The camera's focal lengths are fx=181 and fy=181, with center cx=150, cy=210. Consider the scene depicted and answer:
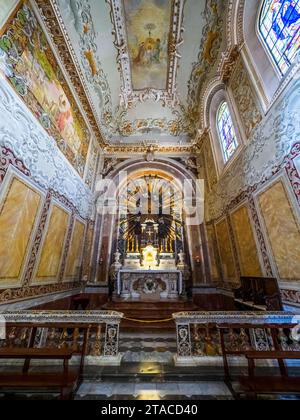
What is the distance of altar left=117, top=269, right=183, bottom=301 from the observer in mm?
7617

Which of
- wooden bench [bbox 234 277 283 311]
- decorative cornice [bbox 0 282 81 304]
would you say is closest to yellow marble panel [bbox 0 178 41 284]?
decorative cornice [bbox 0 282 81 304]

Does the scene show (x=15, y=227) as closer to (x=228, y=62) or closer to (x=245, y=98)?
(x=245, y=98)

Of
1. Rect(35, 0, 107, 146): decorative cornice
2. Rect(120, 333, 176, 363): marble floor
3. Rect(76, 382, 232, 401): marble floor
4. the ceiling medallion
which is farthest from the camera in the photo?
the ceiling medallion

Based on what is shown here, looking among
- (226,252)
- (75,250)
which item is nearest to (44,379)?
(75,250)

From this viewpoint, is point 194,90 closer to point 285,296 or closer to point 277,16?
point 277,16

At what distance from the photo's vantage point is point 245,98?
5906 millimetres

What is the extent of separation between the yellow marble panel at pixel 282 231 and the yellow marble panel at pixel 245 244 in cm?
86

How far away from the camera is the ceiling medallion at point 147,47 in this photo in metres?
7.05

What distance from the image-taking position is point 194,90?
9320mm

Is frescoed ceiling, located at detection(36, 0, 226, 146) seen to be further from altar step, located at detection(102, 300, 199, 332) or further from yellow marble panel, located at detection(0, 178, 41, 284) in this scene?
altar step, located at detection(102, 300, 199, 332)

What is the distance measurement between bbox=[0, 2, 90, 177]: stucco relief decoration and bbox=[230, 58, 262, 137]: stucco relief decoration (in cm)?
619

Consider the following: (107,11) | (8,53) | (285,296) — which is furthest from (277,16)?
(285,296)

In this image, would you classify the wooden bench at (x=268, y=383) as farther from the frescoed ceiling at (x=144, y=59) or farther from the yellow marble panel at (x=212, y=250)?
the frescoed ceiling at (x=144, y=59)


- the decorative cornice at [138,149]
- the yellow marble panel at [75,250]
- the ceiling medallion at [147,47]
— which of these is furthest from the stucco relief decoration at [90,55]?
the yellow marble panel at [75,250]
